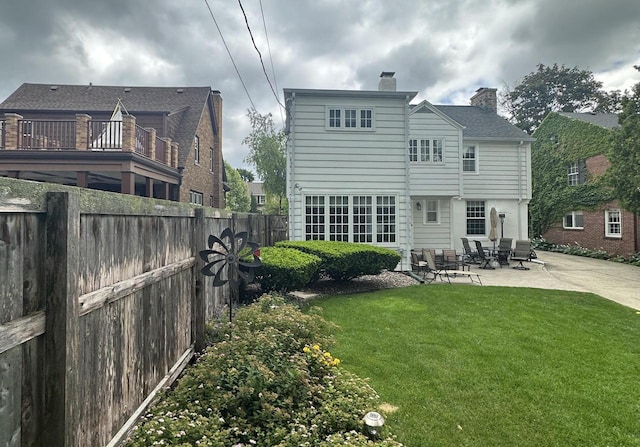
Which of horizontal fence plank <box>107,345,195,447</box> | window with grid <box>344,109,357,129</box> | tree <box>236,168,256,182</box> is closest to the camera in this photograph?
horizontal fence plank <box>107,345,195,447</box>

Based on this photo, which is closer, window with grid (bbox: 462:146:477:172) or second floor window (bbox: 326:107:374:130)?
second floor window (bbox: 326:107:374:130)

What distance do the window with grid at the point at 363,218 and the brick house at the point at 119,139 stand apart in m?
8.46

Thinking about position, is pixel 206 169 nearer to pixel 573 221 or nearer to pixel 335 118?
pixel 335 118

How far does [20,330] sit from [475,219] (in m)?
16.7

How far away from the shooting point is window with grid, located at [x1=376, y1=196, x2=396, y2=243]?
38.5ft

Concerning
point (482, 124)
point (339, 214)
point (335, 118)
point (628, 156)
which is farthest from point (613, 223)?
point (335, 118)

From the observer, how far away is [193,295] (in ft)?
13.3

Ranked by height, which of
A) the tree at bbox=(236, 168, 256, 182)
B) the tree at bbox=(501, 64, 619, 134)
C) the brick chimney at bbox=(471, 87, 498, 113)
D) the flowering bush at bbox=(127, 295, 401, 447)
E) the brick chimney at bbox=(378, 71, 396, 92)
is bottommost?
the flowering bush at bbox=(127, 295, 401, 447)

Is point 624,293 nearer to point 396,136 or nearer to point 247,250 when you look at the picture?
point 396,136

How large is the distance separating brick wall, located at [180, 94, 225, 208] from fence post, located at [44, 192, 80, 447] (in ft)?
54.4

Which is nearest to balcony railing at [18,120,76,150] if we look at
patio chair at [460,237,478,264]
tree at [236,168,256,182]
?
patio chair at [460,237,478,264]

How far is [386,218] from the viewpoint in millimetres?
11781

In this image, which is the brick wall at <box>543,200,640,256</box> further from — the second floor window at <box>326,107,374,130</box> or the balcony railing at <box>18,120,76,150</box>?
the balcony railing at <box>18,120,76,150</box>

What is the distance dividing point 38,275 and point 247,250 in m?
5.36
